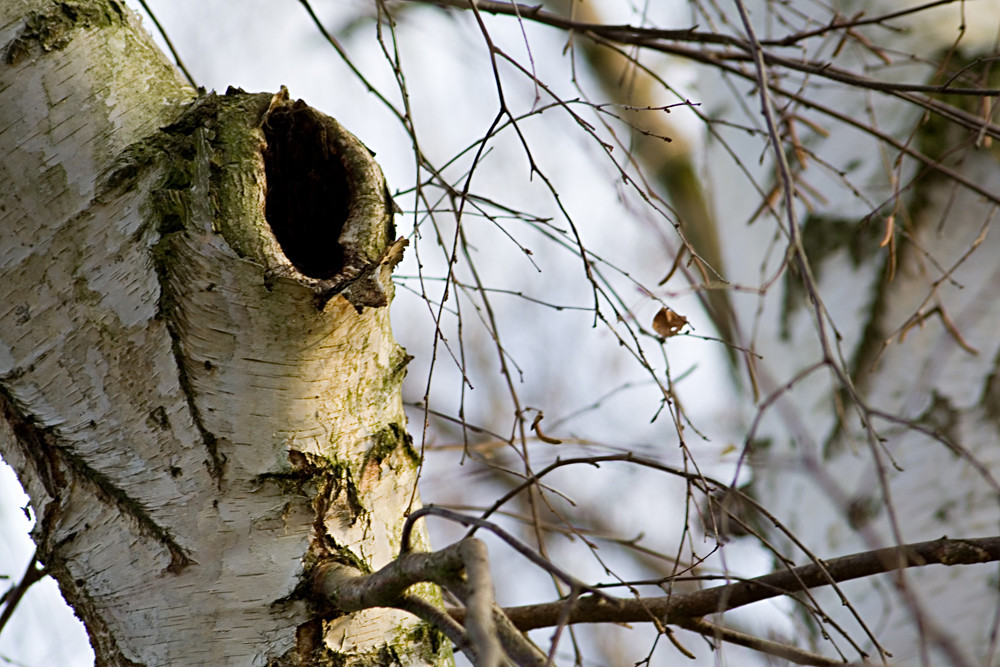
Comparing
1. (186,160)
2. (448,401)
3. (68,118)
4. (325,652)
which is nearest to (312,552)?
(325,652)

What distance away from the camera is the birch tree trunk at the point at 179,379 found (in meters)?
0.88

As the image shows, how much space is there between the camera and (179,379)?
0.88 metres

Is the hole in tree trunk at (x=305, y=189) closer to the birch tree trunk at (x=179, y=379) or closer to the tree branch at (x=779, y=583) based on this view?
the birch tree trunk at (x=179, y=379)

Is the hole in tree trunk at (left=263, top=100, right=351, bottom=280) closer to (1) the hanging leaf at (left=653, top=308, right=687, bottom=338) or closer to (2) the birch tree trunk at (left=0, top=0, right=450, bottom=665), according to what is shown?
(2) the birch tree trunk at (left=0, top=0, right=450, bottom=665)

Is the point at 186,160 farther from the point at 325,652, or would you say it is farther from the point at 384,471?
the point at 325,652

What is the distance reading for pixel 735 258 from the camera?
252 cm

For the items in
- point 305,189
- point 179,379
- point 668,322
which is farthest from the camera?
point 668,322

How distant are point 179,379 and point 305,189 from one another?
302 millimetres

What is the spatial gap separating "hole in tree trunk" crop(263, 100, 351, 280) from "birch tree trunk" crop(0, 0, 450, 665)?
0.04 metres

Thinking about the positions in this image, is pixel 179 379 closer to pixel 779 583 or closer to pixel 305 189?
pixel 305 189

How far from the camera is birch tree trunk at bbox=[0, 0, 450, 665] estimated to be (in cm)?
88

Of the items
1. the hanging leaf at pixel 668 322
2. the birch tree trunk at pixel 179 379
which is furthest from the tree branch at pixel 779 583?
the hanging leaf at pixel 668 322

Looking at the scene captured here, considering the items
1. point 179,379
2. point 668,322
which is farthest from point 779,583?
point 179,379

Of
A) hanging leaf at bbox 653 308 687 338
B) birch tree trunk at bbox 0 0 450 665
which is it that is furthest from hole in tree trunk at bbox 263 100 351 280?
hanging leaf at bbox 653 308 687 338
